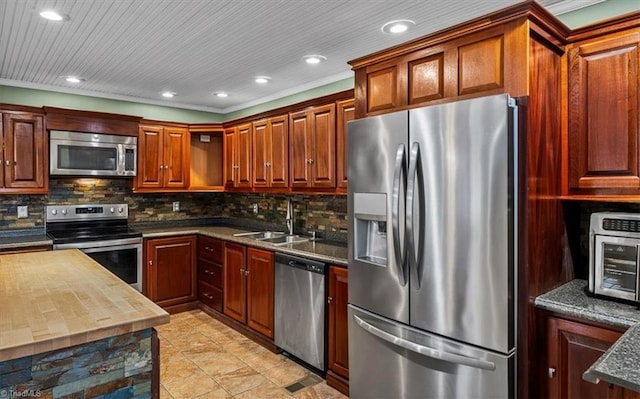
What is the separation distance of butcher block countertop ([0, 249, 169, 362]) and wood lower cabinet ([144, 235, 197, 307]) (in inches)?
74.0

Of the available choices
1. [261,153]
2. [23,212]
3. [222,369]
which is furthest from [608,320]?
[23,212]

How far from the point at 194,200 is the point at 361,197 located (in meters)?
3.45

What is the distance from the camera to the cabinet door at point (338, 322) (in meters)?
2.71

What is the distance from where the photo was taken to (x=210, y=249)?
4.31 meters

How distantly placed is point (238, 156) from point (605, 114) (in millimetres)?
3470

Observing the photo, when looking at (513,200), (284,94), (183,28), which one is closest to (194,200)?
(284,94)

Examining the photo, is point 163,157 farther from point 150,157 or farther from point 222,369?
point 222,369

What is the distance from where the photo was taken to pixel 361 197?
2.32 meters

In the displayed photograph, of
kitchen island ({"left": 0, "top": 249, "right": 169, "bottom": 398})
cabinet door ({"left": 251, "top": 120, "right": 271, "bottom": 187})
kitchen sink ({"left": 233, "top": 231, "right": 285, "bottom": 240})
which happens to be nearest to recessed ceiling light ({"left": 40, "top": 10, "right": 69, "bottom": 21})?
kitchen island ({"left": 0, "top": 249, "right": 169, "bottom": 398})

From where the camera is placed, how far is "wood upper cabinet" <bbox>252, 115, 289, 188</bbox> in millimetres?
3787

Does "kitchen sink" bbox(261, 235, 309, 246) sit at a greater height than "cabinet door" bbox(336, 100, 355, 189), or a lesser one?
lesser

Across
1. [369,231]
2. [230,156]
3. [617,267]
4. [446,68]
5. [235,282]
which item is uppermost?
[446,68]

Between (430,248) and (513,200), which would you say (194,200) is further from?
(513,200)

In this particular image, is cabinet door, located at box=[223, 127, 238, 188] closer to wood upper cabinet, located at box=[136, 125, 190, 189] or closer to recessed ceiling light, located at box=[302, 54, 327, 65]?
wood upper cabinet, located at box=[136, 125, 190, 189]
